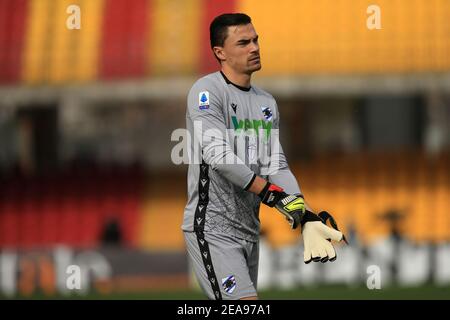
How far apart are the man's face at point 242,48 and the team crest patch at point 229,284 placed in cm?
133

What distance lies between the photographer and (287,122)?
74.0 ft

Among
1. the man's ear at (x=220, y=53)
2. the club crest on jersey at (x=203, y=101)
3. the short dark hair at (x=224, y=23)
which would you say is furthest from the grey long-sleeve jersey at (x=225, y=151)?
the short dark hair at (x=224, y=23)

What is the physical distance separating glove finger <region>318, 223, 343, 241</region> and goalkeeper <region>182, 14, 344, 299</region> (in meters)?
0.04

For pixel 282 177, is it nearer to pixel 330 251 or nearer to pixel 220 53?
pixel 330 251

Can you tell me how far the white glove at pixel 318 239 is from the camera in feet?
18.7

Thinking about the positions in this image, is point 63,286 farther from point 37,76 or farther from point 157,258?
point 37,76

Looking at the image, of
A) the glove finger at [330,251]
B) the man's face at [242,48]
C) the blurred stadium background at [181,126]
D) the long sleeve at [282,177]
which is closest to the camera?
the glove finger at [330,251]

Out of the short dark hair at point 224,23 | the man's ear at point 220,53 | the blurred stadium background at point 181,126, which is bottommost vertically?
the blurred stadium background at point 181,126

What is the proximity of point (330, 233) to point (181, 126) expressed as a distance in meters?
18.6

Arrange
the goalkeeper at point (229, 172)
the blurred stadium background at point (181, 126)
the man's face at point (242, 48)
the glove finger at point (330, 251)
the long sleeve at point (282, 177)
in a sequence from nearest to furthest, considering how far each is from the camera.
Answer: the glove finger at point (330, 251), the goalkeeper at point (229, 172), the man's face at point (242, 48), the long sleeve at point (282, 177), the blurred stadium background at point (181, 126)

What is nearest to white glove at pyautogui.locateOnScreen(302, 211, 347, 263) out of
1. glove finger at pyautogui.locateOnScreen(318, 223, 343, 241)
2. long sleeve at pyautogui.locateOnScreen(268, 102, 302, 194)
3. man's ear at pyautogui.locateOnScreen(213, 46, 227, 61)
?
glove finger at pyautogui.locateOnScreen(318, 223, 343, 241)

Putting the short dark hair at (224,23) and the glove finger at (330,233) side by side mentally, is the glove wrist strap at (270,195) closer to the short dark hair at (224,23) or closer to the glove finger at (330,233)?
the glove finger at (330,233)

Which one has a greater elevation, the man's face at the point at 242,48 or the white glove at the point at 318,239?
the man's face at the point at 242,48
